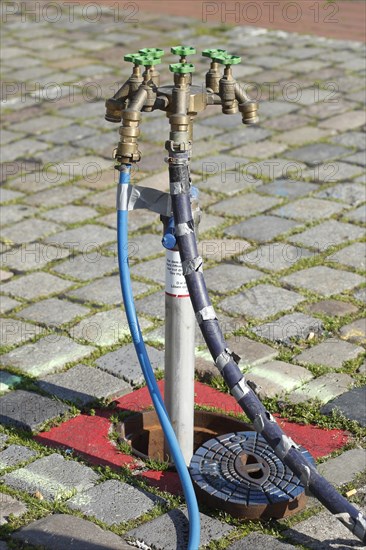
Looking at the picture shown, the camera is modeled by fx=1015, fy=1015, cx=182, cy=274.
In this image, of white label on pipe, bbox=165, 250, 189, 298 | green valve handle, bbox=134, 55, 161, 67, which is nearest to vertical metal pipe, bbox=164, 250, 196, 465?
white label on pipe, bbox=165, 250, 189, 298

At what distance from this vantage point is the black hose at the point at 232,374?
327cm

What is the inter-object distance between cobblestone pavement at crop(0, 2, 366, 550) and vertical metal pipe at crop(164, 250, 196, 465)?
20cm

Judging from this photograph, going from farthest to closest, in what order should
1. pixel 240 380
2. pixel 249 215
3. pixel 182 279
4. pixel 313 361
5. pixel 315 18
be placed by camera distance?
pixel 315 18, pixel 249 215, pixel 313 361, pixel 182 279, pixel 240 380

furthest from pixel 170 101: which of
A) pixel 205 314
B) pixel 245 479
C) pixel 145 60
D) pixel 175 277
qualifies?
pixel 245 479

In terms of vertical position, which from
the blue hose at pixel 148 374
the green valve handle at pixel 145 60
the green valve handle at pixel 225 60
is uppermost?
the green valve handle at pixel 145 60

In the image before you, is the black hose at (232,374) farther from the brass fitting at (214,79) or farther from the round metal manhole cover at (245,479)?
the brass fitting at (214,79)

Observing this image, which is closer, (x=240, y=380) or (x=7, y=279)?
(x=240, y=380)

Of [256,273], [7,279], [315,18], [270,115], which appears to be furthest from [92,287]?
[315,18]

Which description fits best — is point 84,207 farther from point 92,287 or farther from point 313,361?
point 313,361

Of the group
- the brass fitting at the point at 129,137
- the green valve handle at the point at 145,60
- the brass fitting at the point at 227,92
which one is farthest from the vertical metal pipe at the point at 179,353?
the green valve handle at the point at 145,60

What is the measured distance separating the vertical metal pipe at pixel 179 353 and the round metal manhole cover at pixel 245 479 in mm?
118

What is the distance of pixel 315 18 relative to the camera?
11.1 meters

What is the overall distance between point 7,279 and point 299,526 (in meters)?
2.55

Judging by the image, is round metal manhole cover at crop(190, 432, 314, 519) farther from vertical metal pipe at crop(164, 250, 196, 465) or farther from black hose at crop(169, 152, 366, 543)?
black hose at crop(169, 152, 366, 543)
